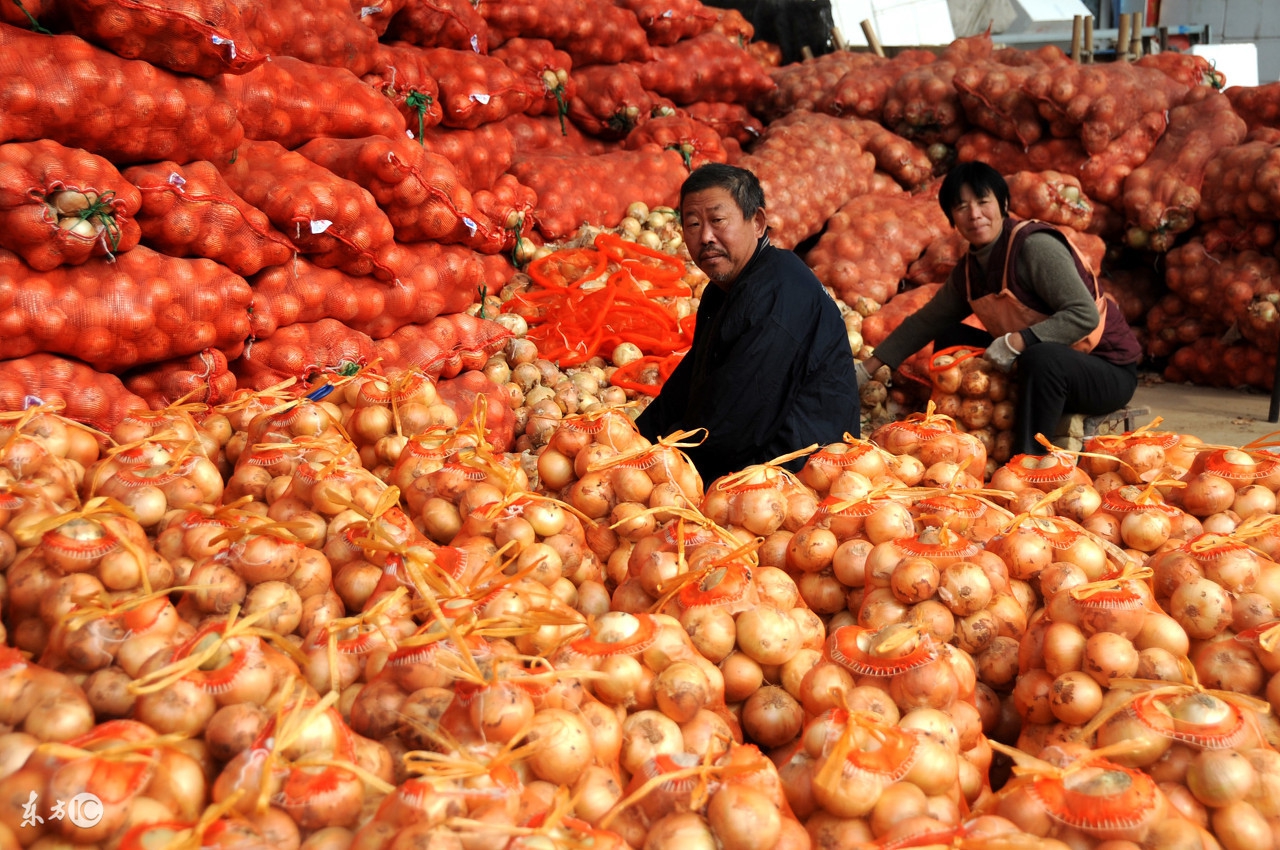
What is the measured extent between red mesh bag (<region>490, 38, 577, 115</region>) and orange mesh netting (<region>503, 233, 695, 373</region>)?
1.37m

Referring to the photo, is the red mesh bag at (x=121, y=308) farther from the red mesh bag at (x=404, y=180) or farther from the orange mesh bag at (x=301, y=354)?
the red mesh bag at (x=404, y=180)

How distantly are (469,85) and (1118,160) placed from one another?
4114mm

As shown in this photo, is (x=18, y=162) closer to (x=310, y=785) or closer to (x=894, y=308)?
(x=310, y=785)

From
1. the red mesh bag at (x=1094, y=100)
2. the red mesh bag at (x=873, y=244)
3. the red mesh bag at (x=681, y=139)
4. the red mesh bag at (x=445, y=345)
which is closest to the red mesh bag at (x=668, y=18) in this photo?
the red mesh bag at (x=681, y=139)

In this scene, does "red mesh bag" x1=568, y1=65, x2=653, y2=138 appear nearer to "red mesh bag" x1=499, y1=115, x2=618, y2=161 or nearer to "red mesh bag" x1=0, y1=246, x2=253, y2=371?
"red mesh bag" x1=499, y1=115, x2=618, y2=161

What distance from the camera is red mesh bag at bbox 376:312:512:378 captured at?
3.49 metres

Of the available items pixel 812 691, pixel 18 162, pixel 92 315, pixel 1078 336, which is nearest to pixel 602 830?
pixel 812 691

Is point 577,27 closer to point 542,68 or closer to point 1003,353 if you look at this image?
point 542,68

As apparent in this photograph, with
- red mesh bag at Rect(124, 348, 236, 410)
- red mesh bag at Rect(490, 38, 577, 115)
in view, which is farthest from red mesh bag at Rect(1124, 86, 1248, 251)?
red mesh bag at Rect(124, 348, 236, 410)

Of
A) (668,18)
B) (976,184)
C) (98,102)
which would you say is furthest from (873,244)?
(98,102)

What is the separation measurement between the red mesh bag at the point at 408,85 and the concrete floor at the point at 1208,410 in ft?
13.5

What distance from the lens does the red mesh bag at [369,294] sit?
315 centimetres

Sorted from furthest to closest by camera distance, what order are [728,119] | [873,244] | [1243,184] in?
[728,119] < [873,244] < [1243,184]

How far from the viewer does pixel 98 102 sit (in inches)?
101
